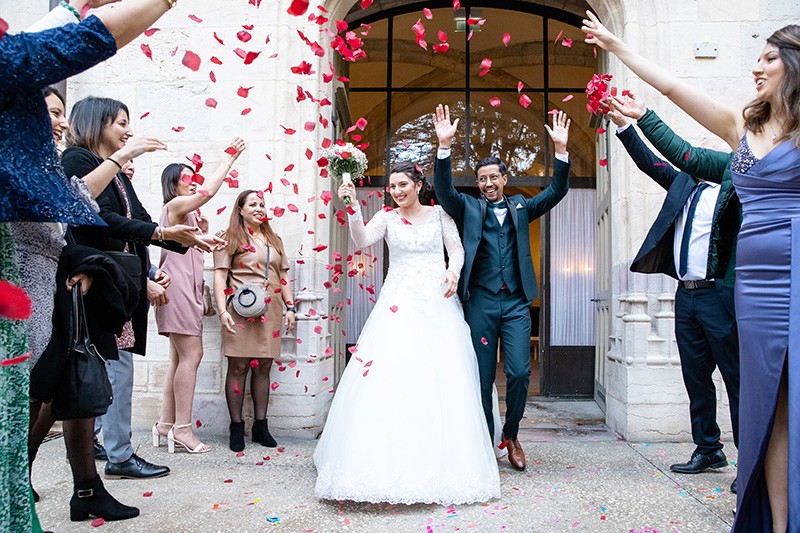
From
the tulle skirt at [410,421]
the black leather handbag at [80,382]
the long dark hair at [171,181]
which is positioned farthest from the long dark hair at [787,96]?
the long dark hair at [171,181]

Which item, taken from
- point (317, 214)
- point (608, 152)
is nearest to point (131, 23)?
point (317, 214)

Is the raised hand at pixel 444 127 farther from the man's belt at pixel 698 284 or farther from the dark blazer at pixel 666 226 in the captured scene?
the man's belt at pixel 698 284

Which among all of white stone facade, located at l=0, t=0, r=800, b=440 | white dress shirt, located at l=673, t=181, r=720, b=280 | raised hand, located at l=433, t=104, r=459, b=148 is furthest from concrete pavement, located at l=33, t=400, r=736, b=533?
raised hand, located at l=433, t=104, r=459, b=148

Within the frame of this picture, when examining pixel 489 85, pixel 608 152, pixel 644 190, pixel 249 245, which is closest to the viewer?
pixel 249 245

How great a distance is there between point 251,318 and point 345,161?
56.6 inches

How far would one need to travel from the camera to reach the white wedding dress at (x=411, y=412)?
10.3 feet

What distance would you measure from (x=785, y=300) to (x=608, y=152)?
3678 mm

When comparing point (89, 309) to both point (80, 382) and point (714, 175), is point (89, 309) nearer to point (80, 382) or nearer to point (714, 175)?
point (80, 382)

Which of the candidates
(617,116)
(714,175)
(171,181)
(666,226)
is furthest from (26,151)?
(666,226)

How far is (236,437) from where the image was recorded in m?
4.49

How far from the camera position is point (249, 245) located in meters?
4.63

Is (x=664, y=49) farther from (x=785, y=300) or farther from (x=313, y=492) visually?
(x=313, y=492)

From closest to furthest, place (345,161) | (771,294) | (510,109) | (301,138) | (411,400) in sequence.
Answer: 1. (771,294)
2. (411,400)
3. (345,161)
4. (301,138)
5. (510,109)

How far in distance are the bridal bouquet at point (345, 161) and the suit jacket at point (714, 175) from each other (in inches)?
69.9
